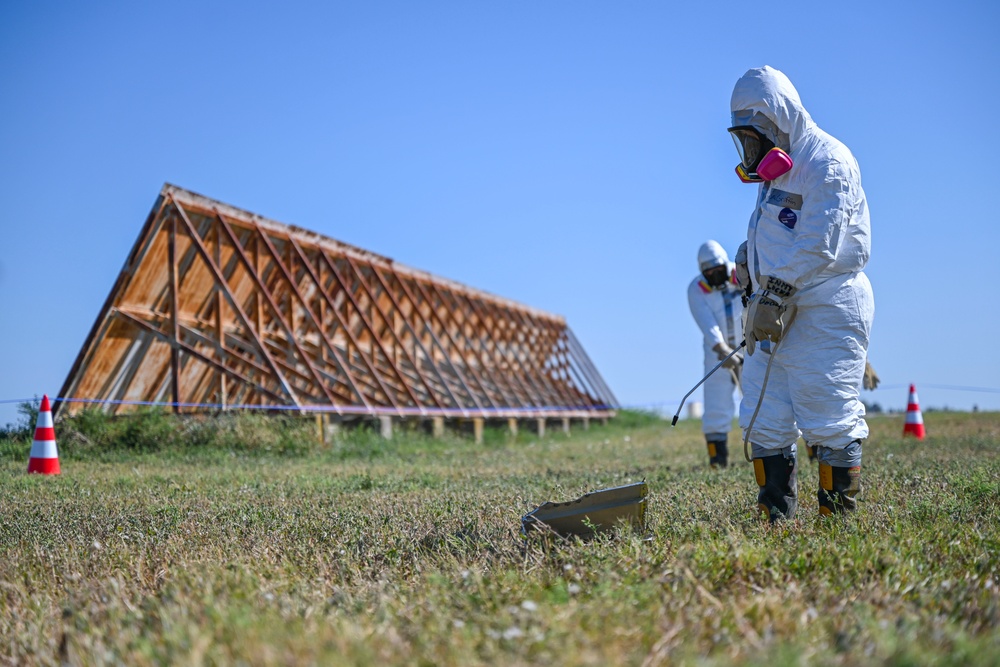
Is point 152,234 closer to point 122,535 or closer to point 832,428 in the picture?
point 122,535

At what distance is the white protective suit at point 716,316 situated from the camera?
841cm

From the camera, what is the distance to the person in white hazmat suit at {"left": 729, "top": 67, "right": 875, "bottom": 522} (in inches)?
164

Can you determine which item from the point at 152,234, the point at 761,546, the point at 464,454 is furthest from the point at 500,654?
the point at 152,234

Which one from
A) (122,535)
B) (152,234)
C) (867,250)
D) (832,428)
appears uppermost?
(152,234)

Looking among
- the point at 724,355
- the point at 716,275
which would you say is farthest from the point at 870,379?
the point at 716,275

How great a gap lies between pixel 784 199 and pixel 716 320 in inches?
169

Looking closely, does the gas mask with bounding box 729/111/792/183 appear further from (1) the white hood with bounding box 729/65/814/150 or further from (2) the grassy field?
(2) the grassy field

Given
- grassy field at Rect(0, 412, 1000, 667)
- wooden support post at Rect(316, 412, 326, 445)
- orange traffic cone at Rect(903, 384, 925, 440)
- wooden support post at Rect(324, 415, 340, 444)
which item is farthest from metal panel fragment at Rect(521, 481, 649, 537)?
orange traffic cone at Rect(903, 384, 925, 440)

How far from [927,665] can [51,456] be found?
7654mm

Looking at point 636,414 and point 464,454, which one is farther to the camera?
point 636,414

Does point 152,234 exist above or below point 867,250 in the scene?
above

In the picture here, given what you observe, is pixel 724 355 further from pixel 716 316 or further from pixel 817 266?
pixel 817 266

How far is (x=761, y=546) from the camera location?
297cm

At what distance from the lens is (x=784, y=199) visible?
171 inches
